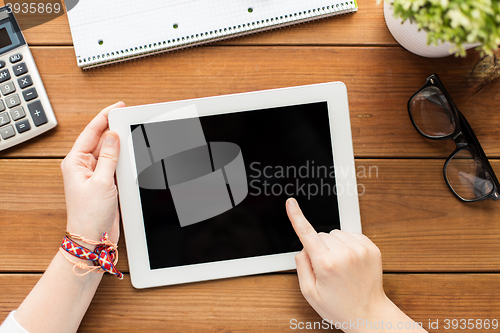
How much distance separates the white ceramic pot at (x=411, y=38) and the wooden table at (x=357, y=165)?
0.9 inches

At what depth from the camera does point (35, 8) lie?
2.20 ft

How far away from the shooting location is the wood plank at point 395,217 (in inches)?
26.6

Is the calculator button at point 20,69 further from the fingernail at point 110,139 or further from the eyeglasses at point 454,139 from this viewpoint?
the eyeglasses at point 454,139

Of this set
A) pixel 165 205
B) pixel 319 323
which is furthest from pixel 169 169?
pixel 319 323

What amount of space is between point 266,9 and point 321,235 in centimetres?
48

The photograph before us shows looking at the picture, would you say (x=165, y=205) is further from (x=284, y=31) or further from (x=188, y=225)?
(x=284, y=31)

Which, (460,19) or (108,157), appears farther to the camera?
(108,157)

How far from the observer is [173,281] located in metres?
0.64

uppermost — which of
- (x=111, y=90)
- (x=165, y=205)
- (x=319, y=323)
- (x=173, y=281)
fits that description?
(x=111, y=90)

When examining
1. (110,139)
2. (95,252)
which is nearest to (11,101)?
(110,139)

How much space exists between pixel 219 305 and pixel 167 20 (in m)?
0.62

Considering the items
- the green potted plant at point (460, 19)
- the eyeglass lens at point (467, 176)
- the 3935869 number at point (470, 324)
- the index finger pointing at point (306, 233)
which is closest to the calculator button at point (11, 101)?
the index finger pointing at point (306, 233)

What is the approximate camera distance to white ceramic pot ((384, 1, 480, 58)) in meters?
0.59

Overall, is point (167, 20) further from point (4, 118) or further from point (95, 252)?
point (95, 252)
